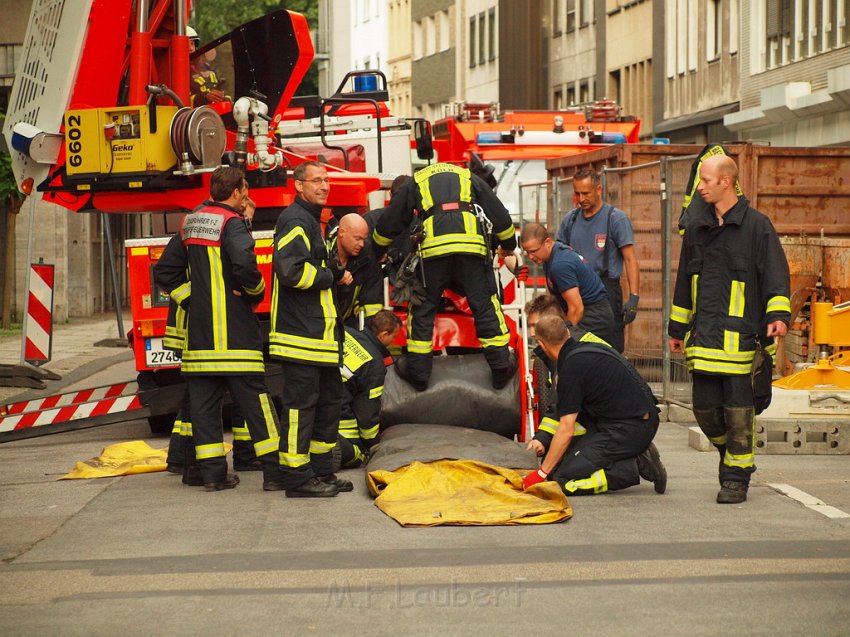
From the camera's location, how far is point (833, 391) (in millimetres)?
10258

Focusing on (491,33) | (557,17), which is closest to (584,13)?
(557,17)

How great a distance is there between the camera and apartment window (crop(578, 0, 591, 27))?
4602 centimetres

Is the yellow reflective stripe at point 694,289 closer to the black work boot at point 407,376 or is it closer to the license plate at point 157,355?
the black work boot at point 407,376

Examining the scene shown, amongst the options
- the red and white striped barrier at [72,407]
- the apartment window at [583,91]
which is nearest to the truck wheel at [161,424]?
the red and white striped barrier at [72,407]

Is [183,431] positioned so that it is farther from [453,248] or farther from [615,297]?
[615,297]

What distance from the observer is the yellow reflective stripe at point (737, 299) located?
324 inches

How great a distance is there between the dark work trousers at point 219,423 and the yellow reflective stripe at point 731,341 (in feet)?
8.38

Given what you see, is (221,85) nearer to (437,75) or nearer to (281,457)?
(281,457)

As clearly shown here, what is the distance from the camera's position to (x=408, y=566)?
6.66 m

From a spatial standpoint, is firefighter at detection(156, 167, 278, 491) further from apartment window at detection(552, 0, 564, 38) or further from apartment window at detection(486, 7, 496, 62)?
apartment window at detection(486, 7, 496, 62)

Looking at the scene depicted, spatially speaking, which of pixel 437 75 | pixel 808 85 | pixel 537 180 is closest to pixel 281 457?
pixel 537 180

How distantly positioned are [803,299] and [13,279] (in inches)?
601

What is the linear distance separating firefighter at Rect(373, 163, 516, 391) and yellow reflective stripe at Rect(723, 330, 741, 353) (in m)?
1.89

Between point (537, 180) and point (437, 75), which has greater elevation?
point (437, 75)
